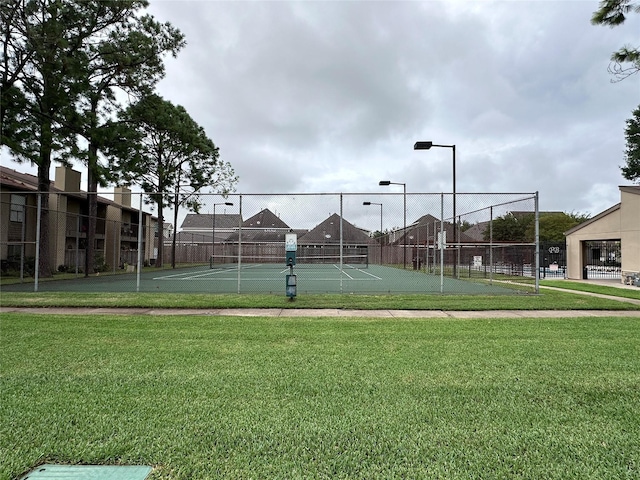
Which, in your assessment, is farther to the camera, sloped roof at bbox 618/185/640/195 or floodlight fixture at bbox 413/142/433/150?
floodlight fixture at bbox 413/142/433/150

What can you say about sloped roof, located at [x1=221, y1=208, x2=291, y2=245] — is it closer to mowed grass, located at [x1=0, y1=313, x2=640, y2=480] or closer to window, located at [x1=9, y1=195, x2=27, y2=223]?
window, located at [x1=9, y1=195, x2=27, y2=223]

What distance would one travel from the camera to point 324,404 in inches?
128

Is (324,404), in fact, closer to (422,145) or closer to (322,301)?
(322,301)

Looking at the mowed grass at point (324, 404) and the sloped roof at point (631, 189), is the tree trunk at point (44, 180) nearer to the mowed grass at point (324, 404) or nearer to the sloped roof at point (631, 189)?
the mowed grass at point (324, 404)

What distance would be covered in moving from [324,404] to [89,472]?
177 centimetres

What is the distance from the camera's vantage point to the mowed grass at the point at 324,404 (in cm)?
240

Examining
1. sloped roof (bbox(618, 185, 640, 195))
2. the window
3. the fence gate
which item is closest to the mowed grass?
sloped roof (bbox(618, 185, 640, 195))

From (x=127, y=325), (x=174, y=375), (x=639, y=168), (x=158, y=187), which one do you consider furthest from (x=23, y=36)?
(x=639, y=168)

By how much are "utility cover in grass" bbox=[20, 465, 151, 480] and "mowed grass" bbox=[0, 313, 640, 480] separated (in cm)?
7

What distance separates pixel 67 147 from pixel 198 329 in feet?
47.1

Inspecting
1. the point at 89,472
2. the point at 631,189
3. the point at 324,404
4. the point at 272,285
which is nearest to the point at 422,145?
the point at 272,285

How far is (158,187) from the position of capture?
26.5 meters

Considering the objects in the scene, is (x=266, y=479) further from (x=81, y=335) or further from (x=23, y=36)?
(x=23, y=36)

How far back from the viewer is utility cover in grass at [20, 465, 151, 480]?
2248mm
